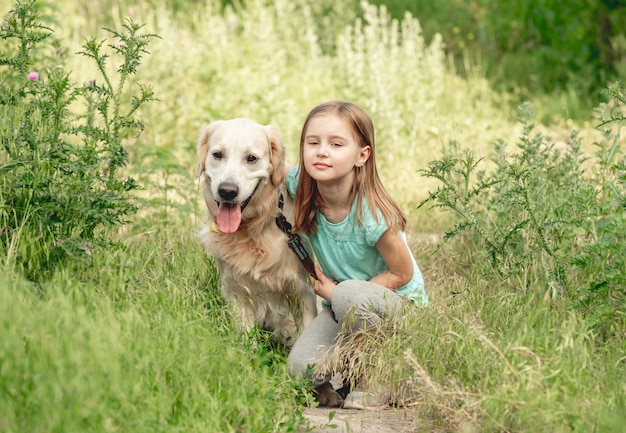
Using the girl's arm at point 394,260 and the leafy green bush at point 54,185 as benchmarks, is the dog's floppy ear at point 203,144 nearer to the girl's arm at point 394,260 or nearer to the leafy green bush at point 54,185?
the leafy green bush at point 54,185

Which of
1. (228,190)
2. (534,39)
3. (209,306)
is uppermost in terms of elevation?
(534,39)

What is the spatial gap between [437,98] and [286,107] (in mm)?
1929

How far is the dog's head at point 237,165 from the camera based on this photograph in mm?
3266

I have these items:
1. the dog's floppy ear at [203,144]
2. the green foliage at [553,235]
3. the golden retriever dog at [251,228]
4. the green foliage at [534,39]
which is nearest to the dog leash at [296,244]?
the golden retriever dog at [251,228]

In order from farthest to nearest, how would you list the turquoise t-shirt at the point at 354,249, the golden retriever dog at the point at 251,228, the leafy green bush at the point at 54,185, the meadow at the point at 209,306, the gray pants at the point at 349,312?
the golden retriever dog at the point at 251,228, the turquoise t-shirt at the point at 354,249, the gray pants at the point at 349,312, the leafy green bush at the point at 54,185, the meadow at the point at 209,306

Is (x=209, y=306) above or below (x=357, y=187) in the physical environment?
below

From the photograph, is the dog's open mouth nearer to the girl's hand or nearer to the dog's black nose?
the dog's black nose

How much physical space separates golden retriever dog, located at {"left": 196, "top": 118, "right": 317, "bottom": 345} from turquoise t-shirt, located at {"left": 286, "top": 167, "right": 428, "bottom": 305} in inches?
6.6

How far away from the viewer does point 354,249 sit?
3.33 meters

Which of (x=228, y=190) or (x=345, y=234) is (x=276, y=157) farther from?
(x=345, y=234)

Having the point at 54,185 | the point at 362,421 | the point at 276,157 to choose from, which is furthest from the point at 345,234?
the point at 54,185

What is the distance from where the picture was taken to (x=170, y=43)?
6.99 m

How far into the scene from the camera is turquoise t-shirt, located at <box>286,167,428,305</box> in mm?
3240

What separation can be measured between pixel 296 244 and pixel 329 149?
50cm
